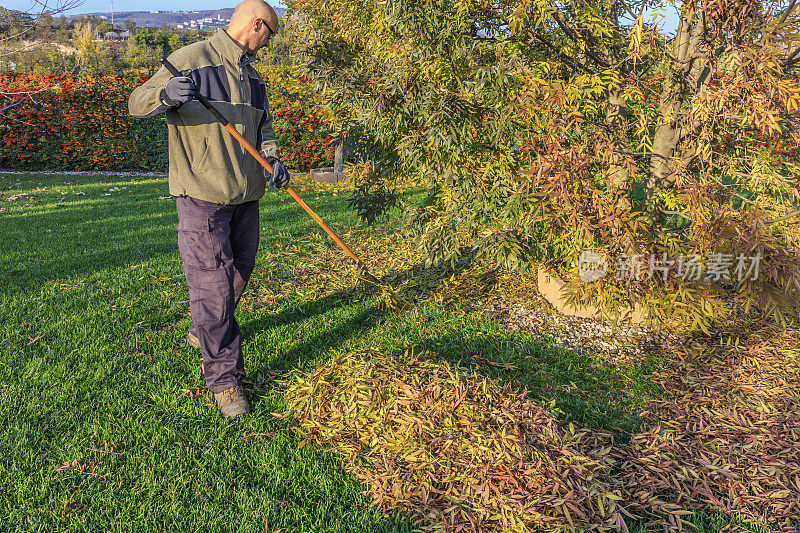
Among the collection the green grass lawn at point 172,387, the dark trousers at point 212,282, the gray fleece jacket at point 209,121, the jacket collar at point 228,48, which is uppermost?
the jacket collar at point 228,48

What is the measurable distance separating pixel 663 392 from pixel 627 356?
0.50 meters

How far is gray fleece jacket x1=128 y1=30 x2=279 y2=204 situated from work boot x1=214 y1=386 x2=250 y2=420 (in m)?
1.10

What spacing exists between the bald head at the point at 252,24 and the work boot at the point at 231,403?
200 centimetres

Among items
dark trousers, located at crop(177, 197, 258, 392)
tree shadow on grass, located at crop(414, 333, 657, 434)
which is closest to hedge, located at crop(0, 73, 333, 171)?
tree shadow on grass, located at crop(414, 333, 657, 434)

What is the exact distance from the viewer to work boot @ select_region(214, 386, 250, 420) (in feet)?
9.55

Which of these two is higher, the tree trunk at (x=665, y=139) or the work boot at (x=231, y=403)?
the tree trunk at (x=665, y=139)

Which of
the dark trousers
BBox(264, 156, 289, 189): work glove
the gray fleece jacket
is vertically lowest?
the dark trousers

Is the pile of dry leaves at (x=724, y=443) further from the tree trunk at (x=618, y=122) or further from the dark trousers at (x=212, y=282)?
the dark trousers at (x=212, y=282)

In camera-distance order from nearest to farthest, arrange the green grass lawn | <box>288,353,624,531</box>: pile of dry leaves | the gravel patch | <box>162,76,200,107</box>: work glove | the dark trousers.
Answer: <box>288,353,624,531</box>: pile of dry leaves < the green grass lawn < <box>162,76,200,107</box>: work glove < the dark trousers < the gravel patch

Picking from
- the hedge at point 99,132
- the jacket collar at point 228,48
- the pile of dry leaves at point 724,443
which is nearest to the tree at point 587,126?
the pile of dry leaves at point 724,443

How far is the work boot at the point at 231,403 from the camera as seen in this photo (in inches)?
115

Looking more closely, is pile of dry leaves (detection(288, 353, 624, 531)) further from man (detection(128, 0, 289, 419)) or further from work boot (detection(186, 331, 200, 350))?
work boot (detection(186, 331, 200, 350))

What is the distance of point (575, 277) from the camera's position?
3281mm

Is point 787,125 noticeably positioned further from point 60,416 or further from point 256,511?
point 60,416
